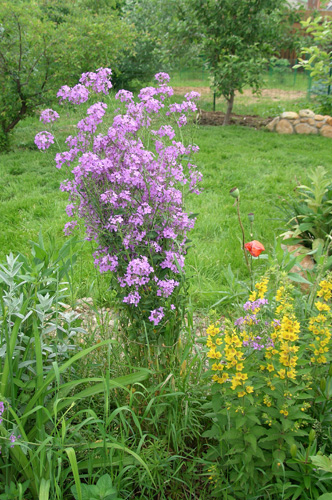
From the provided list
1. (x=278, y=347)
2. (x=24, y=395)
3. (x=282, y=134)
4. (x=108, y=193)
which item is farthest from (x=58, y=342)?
(x=282, y=134)

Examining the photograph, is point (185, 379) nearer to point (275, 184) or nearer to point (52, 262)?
point (52, 262)

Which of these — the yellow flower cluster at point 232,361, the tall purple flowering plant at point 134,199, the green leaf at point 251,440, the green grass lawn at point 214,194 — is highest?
the tall purple flowering plant at point 134,199

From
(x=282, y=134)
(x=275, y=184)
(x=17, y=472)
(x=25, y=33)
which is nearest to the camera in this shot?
(x=17, y=472)

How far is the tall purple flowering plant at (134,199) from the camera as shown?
5.59 feet

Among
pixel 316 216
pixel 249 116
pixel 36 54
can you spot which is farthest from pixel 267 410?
pixel 249 116

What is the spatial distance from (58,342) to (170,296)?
541 mm

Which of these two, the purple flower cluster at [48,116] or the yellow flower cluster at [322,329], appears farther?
the purple flower cluster at [48,116]

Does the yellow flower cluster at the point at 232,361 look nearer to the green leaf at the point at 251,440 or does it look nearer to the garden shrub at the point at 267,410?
the garden shrub at the point at 267,410

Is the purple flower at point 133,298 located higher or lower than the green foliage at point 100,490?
higher

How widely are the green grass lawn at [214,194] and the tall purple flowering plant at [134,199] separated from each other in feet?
0.90

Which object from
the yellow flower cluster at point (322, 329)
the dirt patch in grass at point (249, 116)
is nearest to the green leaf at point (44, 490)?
the yellow flower cluster at point (322, 329)

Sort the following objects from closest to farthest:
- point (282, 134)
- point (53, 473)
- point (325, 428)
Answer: point (53, 473)
point (325, 428)
point (282, 134)

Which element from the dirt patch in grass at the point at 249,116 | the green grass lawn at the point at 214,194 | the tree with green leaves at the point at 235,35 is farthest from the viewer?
the dirt patch in grass at the point at 249,116

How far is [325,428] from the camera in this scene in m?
1.75
